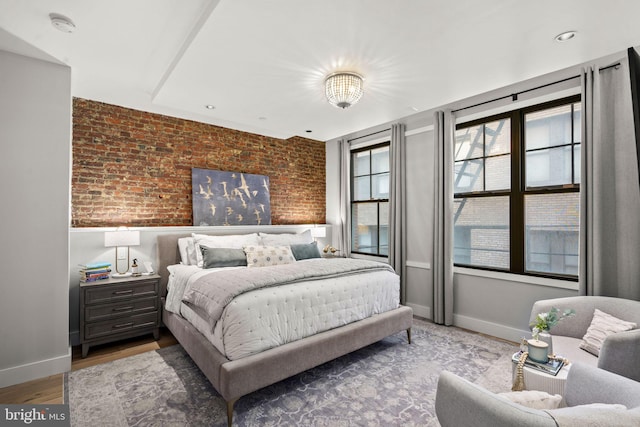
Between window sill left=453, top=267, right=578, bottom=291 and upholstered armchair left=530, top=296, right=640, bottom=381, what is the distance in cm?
45

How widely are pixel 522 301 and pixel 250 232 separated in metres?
3.48

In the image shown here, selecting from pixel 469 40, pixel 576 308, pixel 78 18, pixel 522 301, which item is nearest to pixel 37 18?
pixel 78 18

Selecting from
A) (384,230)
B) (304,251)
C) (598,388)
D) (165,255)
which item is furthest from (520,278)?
(165,255)

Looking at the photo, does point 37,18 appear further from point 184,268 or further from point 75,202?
point 184,268

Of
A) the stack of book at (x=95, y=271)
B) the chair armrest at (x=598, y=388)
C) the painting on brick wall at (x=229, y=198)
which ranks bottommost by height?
the chair armrest at (x=598, y=388)

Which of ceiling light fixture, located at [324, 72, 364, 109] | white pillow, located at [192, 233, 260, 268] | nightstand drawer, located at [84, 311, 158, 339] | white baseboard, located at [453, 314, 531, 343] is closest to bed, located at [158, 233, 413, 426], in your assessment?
nightstand drawer, located at [84, 311, 158, 339]

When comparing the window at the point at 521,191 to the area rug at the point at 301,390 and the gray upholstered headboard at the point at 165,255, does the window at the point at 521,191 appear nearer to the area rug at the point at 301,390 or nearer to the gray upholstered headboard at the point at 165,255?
the area rug at the point at 301,390

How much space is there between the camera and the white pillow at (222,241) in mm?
3568

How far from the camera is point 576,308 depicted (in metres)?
2.48

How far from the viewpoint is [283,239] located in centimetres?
434

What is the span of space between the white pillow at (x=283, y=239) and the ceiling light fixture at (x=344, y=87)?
2.19 metres

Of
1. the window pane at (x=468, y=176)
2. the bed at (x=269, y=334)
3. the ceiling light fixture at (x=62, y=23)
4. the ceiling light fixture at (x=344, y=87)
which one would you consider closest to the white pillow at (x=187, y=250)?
the bed at (x=269, y=334)

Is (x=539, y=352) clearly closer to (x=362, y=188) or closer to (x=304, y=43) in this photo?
(x=304, y=43)

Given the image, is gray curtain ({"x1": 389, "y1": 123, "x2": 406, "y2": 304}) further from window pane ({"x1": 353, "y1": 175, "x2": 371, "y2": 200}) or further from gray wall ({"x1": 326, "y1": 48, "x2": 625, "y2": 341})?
window pane ({"x1": 353, "y1": 175, "x2": 371, "y2": 200})
